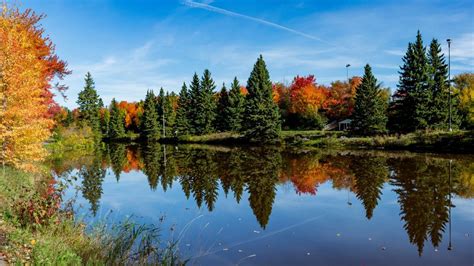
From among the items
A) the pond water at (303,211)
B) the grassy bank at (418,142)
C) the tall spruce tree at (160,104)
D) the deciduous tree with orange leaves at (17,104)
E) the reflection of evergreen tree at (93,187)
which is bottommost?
the pond water at (303,211)

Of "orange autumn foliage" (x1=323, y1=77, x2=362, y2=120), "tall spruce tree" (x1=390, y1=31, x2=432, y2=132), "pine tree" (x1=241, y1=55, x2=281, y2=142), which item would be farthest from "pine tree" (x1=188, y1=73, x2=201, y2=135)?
"tall spruce tree" (x1=390, y1=31, x2=432, y2=132)

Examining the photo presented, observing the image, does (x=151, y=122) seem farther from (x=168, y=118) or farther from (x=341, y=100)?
(x=341, y=100)

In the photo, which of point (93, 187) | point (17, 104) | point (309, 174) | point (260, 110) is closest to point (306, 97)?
point (260, 110)

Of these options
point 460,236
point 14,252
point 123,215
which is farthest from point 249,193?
point 14,252

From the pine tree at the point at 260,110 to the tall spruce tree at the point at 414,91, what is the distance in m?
14.5

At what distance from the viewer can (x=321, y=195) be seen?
14.9 m

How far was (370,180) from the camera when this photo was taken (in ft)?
57.7

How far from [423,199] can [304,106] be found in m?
50.7

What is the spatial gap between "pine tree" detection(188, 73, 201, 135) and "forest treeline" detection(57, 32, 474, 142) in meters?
0.16

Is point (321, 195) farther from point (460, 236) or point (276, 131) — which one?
point (276, 131)

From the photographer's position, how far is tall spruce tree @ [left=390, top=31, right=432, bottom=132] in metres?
39.0

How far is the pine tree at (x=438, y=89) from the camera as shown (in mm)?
38938

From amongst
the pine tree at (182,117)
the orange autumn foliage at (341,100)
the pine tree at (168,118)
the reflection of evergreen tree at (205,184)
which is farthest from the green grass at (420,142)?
the pine tree at (168,118)

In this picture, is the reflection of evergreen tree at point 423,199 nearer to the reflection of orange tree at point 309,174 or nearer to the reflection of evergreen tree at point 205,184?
the reflection of orange tree at point 309,174
